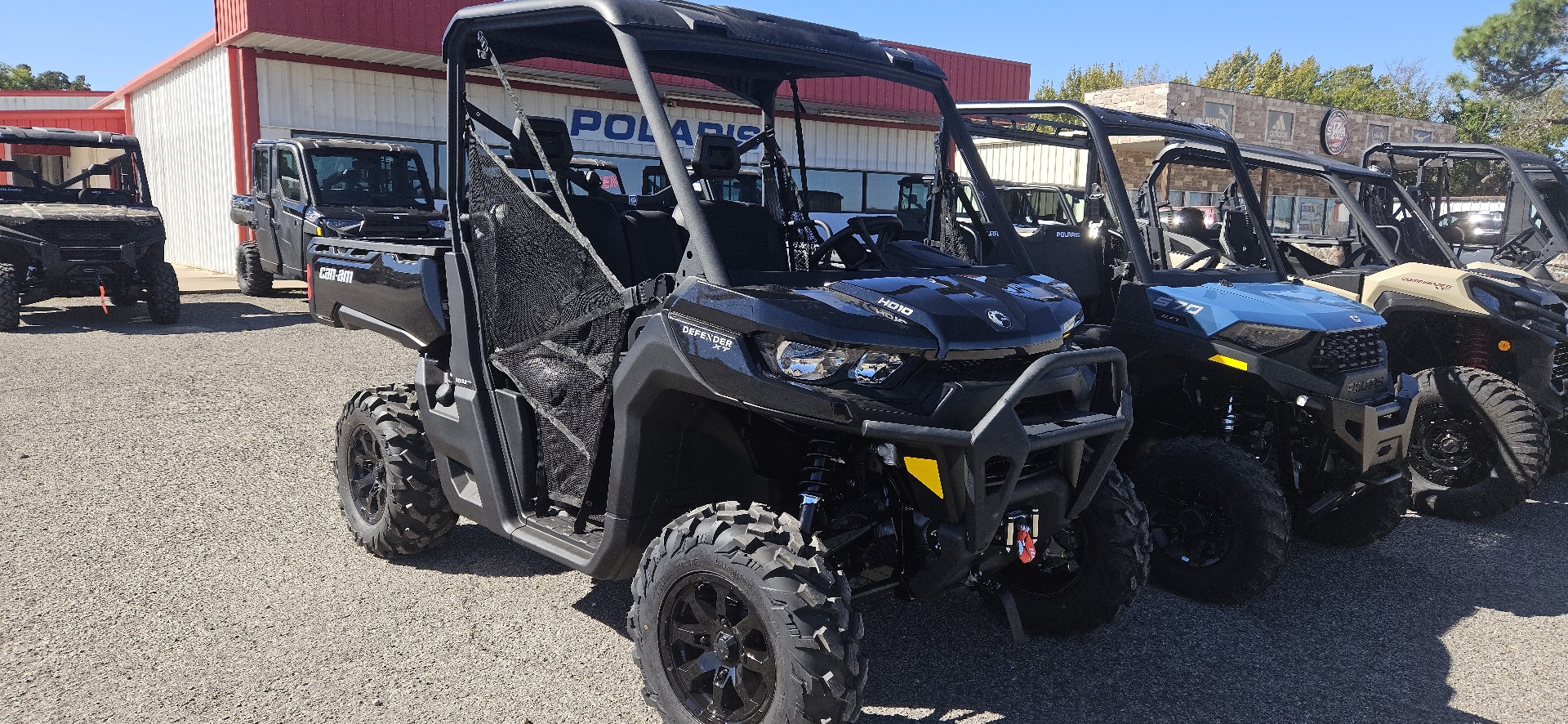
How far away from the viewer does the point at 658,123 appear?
303cm

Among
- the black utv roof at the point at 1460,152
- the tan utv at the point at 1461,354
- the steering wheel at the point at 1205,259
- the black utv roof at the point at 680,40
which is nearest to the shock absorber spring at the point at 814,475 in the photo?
the black utv roof at the point at 680,40

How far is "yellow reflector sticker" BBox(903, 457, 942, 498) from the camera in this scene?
272 centimetres

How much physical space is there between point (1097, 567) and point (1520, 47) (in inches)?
1854

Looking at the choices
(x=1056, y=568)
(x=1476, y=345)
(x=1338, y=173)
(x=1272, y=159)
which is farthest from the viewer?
(x=1338, y=173)

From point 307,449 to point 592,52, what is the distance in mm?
3522

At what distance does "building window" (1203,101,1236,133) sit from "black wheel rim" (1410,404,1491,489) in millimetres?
26214

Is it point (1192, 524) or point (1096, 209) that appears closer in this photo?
point (1192, 524)

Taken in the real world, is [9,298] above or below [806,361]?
below

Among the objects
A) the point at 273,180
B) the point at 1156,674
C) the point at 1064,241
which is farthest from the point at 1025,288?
the point at 273,180

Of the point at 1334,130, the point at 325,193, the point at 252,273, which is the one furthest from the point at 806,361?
the point at 252,273

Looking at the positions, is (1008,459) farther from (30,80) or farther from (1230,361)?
(30,80)

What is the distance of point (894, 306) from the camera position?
284cm

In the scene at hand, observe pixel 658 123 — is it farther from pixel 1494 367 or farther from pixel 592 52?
pixel 1494 367

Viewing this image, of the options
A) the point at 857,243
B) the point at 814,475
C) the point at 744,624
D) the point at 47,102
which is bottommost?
the point at 744,624
